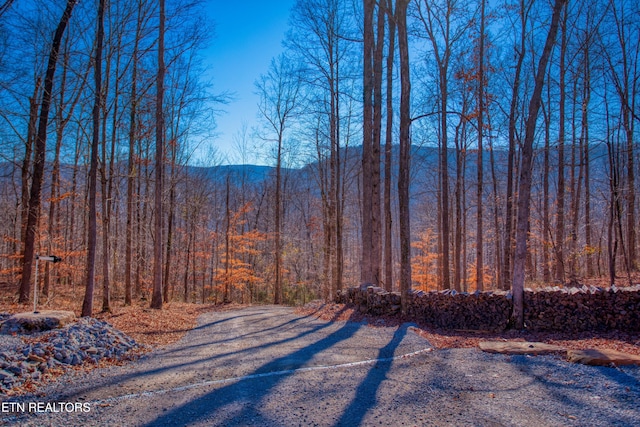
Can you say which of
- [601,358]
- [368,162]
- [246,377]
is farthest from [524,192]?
[246,377]

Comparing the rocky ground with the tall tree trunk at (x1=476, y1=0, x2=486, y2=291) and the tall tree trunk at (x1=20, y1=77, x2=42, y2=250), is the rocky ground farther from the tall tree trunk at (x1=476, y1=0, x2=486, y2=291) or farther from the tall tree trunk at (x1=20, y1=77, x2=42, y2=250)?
the tall tree trunk at (x1=476, y1=0, x2=486, y2=291)

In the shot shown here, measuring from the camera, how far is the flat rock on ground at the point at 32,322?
6098mm

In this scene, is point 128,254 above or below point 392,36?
below

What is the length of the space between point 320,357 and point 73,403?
326cm

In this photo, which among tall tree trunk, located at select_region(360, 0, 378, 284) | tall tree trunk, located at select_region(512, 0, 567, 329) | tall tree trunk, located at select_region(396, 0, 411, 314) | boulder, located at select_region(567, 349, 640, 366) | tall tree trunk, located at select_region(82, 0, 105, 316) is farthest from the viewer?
tall tree trunk, located at select_region(360, 0, 378, 284)

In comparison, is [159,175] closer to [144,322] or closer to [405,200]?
[144,322]

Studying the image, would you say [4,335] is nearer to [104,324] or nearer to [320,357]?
[104,324]

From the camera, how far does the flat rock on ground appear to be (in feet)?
20.0

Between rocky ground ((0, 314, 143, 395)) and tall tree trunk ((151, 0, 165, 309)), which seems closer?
rocky ground ((0, 314, 143, 395))

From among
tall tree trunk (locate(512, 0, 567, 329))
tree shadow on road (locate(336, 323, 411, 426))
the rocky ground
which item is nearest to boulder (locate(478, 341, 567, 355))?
tree shadow on road (locate(336, 323, 411, 426))

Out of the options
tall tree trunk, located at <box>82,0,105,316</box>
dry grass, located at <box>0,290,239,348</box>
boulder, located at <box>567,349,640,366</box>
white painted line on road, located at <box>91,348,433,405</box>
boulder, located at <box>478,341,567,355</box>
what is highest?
tall tree trunk, located at <box>82,0,105,316</box>

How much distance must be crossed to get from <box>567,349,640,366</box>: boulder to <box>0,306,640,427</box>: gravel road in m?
0.15

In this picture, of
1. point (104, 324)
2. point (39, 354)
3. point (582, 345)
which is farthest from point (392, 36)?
point (39, 354)

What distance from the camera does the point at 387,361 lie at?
5367mm
